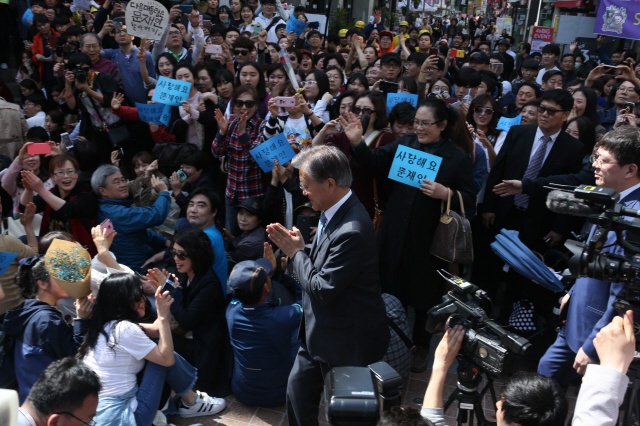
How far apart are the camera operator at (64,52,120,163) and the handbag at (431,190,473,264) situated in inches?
158

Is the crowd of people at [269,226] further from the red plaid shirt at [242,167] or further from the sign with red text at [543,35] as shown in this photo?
the sign with red text at [543,35]

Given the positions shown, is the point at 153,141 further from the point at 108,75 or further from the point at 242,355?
the point at 242,355

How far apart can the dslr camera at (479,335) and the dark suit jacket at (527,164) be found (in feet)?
7.04

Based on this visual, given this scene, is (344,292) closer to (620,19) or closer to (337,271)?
(337,271)

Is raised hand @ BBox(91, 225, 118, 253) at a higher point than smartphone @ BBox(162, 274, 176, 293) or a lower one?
higher

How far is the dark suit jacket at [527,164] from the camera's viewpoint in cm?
465

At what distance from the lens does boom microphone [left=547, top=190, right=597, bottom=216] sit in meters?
2.66

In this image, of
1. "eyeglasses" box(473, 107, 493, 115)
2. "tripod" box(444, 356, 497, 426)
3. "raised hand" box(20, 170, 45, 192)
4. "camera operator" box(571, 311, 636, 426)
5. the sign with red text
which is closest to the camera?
"camera operator" box(571, 311, 636, 426)

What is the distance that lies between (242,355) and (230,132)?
7.56 feet

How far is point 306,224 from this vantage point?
416 centimetres

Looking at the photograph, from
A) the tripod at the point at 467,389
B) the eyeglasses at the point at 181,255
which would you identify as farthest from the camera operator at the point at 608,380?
the eyeglasses at the point at 181,255

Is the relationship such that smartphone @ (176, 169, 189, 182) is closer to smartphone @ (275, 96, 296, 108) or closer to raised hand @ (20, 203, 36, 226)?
smartphone @ (275, 96, 296, 108)

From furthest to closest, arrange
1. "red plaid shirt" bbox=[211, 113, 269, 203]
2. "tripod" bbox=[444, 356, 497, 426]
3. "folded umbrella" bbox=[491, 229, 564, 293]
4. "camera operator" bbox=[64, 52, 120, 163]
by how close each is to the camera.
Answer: "camera operator" bbox=[64, 52, 120, 163] < "red plaid shirt" bbox=[211, 113, 269, 203] < "folded umbrella" bbox=[491, 229, 564, 293] < "tripod" bbox=[444, 356, 497, 426]

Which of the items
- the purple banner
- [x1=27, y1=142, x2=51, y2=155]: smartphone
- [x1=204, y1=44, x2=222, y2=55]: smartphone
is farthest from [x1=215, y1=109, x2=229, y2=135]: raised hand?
the purple banner
